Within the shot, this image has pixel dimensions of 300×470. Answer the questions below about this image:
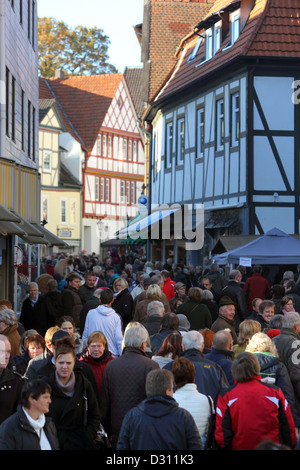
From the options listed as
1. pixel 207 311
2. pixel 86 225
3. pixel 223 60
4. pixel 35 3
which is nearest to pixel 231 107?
pixel 223 60

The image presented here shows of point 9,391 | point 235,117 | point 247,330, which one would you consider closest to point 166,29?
point 235,117

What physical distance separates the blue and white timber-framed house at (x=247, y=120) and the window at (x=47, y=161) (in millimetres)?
28495

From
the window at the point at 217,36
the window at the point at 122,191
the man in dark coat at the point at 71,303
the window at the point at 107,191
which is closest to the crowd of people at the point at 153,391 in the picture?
the man in dark coat at the point at 71,303

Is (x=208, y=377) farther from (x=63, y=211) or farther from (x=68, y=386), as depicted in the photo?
(x=63, y=211)

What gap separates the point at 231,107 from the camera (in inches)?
1105

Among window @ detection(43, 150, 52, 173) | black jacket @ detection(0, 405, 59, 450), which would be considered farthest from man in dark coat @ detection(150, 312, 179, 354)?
window @ detection(43, 150, 52, 173)

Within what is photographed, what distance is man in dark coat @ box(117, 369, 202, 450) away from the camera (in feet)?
20.7

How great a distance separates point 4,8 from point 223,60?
10.5 metres

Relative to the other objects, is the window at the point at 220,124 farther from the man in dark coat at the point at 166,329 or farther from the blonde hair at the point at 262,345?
the blonde hair at the point at 262,345

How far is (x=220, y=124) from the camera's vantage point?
29.4 m

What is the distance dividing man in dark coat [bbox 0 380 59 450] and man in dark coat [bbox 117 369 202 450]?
1.65 ft

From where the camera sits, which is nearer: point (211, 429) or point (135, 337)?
point (211, 429)

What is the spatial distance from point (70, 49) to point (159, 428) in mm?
58633
